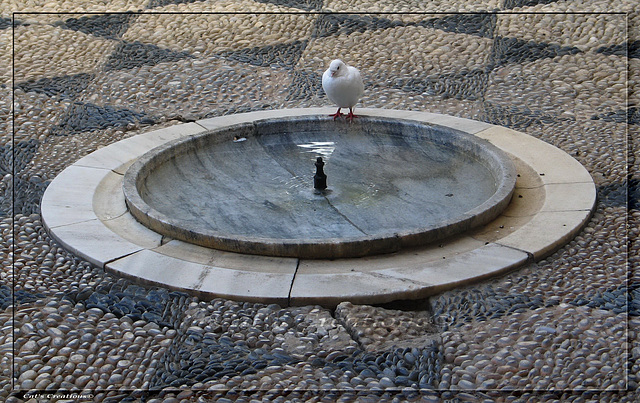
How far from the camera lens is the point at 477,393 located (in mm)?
3449

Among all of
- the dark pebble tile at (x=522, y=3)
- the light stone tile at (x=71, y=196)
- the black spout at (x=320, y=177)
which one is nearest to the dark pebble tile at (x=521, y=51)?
the dark pebble tile at (x=522, y=3)

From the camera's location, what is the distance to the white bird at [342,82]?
251 inches

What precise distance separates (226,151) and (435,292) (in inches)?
113

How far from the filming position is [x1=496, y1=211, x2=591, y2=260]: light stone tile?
471cm

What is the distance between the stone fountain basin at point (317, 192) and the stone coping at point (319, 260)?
0.32 ft

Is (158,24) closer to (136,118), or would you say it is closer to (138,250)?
(136,118)

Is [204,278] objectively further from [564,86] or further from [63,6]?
[63,6]

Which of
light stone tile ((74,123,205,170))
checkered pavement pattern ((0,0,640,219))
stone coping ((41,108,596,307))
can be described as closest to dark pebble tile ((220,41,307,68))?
checkered pavement pattern ((0,0,640,219))

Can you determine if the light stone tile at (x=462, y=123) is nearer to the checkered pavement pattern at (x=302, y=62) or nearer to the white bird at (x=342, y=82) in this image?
the checkered pavement pattern at (x=302, y=62)

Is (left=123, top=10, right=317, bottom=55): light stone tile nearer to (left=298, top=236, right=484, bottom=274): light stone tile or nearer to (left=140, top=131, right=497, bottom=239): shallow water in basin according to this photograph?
(left=140, top=131, right=497, bottom=239): shallow water in basin

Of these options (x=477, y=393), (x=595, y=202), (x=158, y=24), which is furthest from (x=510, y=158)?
(x=158, y=24)

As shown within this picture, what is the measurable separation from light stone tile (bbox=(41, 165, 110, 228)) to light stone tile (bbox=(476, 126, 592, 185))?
→ 3363 millimetres

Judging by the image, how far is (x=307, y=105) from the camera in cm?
779

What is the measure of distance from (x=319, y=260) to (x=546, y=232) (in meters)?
1.52
